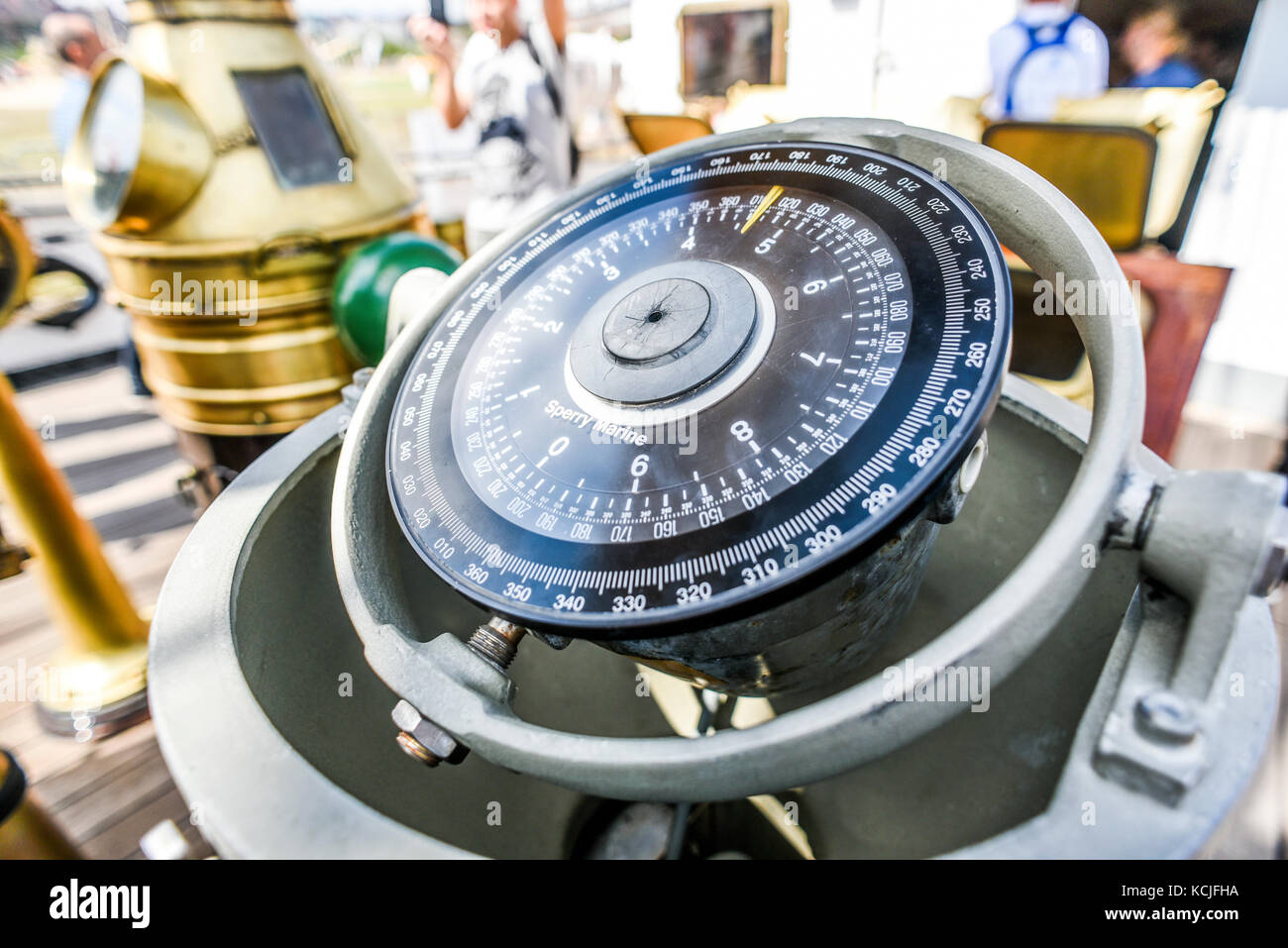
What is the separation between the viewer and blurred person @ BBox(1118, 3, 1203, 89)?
4473 mm

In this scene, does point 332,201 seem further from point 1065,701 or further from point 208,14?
point 1065,701

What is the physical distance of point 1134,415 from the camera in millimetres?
761

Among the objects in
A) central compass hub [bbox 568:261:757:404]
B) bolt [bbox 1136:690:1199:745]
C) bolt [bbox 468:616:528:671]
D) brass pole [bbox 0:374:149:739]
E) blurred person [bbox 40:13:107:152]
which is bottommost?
brass pole [bbox 0:374:149:739]

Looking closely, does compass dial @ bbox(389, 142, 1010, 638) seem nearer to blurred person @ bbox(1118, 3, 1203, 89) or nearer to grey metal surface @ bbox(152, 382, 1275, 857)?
grey metal surface @ bbox(152, 382, 1275, 857)

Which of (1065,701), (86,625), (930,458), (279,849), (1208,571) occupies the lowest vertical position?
(86,625)

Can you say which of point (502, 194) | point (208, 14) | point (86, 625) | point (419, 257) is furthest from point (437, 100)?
point (86, 625)

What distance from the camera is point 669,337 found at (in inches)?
35.2

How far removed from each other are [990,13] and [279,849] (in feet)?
17.6

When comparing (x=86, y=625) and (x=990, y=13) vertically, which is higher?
(x=990, y=13)

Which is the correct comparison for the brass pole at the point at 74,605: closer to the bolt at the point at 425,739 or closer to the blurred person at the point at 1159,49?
the bolt at the point at 425,739

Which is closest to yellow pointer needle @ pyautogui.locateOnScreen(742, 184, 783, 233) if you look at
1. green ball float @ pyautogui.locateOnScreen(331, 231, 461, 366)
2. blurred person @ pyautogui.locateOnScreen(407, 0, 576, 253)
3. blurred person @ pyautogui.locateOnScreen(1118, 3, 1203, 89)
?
green ball float @ pyautogui.locateOnScreen(331, 231, 461, 366)

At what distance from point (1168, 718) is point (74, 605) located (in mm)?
2367

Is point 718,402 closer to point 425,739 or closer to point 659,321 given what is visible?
point 659,321

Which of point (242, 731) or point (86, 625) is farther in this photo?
point (86, 625)
